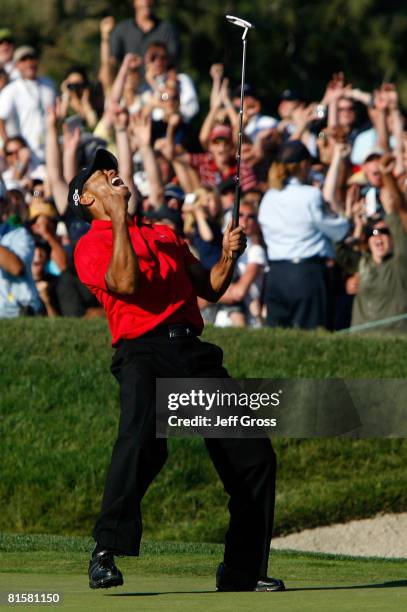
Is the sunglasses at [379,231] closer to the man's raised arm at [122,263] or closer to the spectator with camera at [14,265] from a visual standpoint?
the spectator with camera at [14,265]

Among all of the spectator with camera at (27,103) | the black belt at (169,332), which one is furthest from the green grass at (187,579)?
the spectator with camera at (27,103)

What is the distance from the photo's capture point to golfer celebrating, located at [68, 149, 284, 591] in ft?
22.2

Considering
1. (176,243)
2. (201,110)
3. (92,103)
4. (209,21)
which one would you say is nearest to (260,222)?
(92,103)

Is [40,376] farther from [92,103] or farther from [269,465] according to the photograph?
[269,465]

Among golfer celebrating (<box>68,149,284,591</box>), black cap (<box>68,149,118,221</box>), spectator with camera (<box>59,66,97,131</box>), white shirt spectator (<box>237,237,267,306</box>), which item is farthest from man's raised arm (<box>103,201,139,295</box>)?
spectator with camera (<box>59,66,97,131</box>)

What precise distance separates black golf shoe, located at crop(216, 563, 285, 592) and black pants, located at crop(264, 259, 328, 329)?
665 centimetres

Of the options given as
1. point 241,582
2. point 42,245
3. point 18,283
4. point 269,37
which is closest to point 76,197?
point 241,582

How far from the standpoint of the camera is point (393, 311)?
13711mm

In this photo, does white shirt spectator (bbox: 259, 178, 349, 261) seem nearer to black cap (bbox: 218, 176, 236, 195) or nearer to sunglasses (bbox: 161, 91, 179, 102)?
black cap (bbox: 218, 176, 236, 195)

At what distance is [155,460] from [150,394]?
0.97 feet

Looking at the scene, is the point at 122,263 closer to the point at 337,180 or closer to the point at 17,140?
the point at 337,180

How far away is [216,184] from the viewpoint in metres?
15.5

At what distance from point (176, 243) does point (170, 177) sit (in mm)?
8797

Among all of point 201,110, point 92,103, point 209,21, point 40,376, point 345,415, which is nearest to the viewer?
point 345,415
